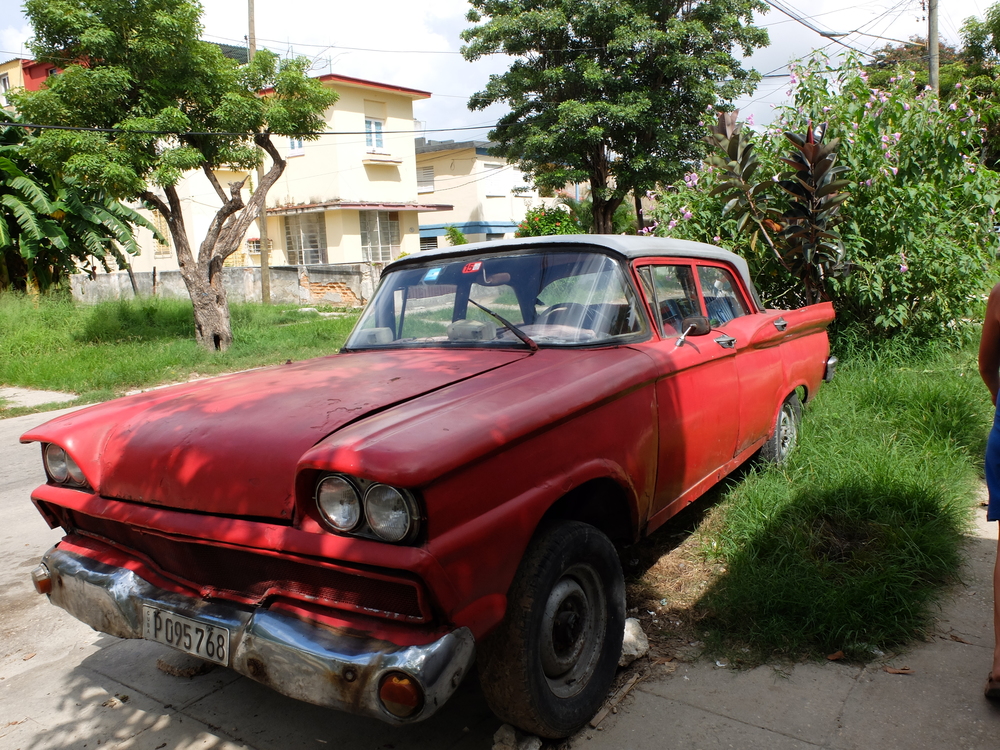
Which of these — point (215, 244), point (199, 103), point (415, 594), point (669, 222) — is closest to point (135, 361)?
point (215, 244)

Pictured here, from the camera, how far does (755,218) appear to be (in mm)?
7234

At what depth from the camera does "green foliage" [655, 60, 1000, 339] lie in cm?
702

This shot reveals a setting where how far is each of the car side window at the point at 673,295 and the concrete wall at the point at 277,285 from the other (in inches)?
743

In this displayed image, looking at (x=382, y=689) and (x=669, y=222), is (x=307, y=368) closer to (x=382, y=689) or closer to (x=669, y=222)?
(x=382, y=689)

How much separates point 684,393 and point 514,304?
0.86 m

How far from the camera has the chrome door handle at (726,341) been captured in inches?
147

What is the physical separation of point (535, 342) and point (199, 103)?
11.8 meters

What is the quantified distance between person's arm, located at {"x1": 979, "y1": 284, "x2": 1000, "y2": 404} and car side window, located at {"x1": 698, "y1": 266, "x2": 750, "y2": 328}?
1402 mm

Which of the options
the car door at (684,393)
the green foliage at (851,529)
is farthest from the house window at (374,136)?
the car door at (684,393)

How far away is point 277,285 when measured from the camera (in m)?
24.5

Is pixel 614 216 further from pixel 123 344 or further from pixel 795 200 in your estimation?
pixel 795 200

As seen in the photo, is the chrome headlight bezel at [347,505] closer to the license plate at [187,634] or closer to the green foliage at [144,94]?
the license plate at [187,634]

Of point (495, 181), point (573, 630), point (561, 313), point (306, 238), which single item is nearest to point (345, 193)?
point (306, 238)

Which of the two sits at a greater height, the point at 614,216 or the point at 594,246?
the point at 614,216
